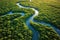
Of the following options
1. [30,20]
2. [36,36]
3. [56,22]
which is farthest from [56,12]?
[36,36]

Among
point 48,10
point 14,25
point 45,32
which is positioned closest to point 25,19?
point 14,25

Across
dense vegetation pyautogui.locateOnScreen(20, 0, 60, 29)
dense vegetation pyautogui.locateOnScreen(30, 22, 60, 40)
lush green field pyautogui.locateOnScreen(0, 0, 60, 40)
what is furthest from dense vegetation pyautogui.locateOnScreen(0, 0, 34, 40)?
dense vegetation pyautogui.locateOnScreen(20, 0, 60, 29)

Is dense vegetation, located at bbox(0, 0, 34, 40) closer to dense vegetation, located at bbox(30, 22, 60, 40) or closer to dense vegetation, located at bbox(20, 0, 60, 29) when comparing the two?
dense vegetation, located at bbox(30, 22, 60, 40)

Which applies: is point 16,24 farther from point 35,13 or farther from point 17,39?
point 35,13

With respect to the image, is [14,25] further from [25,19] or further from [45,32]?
[45,32]

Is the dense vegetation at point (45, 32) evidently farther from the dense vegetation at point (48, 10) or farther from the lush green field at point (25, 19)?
the dense vegetation at point (48, 10)

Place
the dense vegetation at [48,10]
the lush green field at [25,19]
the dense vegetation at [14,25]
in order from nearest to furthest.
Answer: the dense vegetation at [14,25]
the lush green field at [25,19]
the dense vegetation at [48,10]

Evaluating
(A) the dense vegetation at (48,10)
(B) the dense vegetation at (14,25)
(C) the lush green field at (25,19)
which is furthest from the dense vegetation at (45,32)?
(A) the dense vegetation at (48,10)

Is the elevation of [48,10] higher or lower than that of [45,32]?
higher
